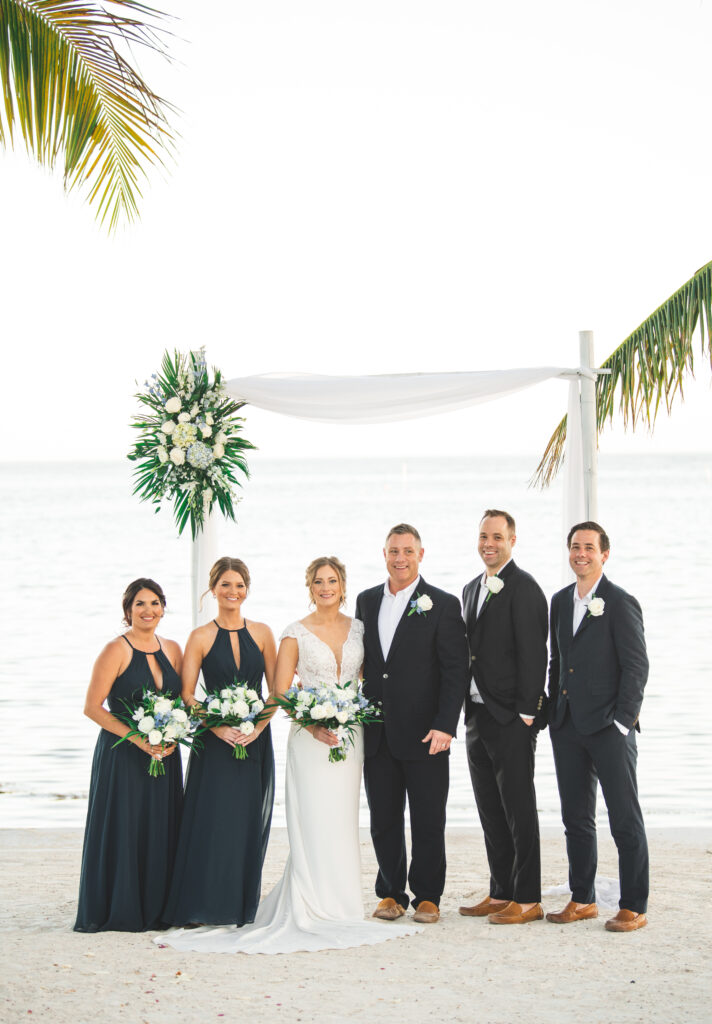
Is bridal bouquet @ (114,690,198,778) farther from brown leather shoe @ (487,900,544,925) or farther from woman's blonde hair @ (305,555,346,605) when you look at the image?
brown leather shoe @ (487,900,544,925)

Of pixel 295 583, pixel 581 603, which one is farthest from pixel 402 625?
pixel 295 583

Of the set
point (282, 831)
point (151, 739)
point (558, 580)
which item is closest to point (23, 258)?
point (558, 580)

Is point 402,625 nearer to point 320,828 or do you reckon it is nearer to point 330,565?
point 330,565

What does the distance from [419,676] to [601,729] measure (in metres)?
0.84

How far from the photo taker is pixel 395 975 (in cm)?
462

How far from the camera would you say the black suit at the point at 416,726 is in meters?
5.36

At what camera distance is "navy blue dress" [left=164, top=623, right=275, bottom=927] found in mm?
5234

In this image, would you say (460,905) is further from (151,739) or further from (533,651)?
(151,739)

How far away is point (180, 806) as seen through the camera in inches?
213

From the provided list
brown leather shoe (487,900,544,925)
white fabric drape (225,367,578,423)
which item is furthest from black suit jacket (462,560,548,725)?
white fabric drape (225,367,578,423)

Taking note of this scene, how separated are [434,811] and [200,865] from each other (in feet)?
3.54

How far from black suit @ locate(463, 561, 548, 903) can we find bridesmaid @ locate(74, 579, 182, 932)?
141 centimetres

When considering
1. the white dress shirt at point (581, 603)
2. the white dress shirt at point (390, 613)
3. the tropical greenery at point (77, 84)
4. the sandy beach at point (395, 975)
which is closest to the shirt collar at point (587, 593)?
the white dress shirt at point (581, 603)

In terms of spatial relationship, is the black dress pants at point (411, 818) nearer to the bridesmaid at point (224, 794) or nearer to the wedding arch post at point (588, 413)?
the bridesmaid at point (224, 794)
